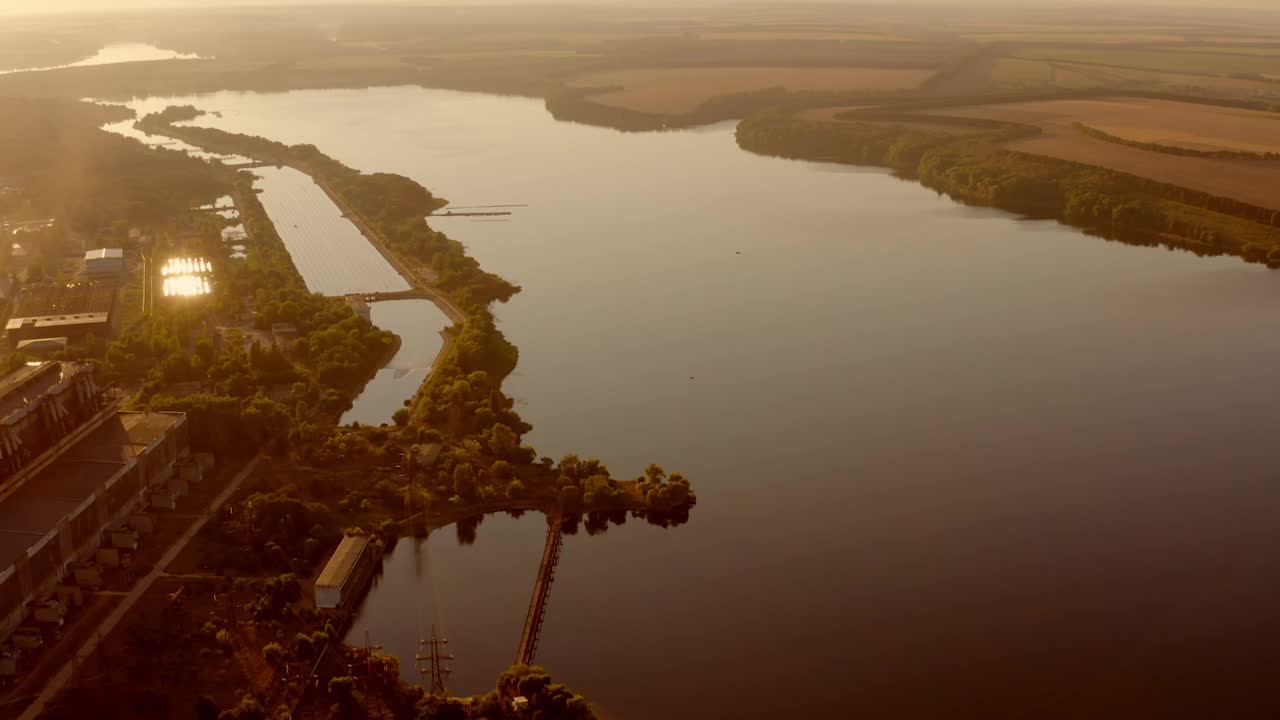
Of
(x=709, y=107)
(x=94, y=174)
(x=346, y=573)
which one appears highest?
(x=709, y=107)

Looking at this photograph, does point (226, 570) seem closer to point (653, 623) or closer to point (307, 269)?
point (653, 623)

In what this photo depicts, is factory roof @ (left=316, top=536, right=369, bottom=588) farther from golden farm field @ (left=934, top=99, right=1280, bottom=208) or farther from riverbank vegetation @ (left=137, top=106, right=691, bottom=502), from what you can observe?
golden farm field @ (left=934, top=99, right=1280, bottom=208)

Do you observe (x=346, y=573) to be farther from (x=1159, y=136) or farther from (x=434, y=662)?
(x=1159, y=136)

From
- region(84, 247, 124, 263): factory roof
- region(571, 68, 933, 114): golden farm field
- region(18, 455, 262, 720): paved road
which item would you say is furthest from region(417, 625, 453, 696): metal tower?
region(571, 68, 933, 114): golden farm field

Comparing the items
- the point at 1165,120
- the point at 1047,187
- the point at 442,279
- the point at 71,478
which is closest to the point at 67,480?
the point at 71,478

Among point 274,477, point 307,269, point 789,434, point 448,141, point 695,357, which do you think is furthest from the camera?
point 448,141

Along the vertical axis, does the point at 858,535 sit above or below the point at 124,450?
below

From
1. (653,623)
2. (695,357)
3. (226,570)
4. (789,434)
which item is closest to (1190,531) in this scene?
(789,434)
